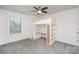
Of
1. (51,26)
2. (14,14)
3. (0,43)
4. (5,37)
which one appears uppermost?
(14,14)

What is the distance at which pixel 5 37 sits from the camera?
2383 millimetres

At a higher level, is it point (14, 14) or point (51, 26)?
point (14, 14)
